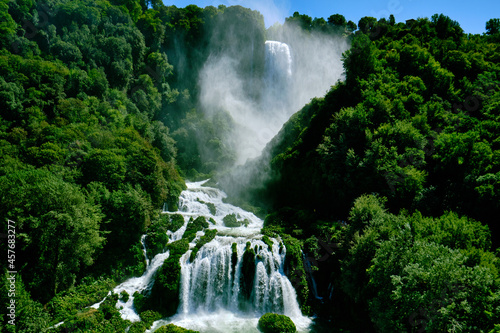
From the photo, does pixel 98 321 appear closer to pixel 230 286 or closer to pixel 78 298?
pixel 78 298

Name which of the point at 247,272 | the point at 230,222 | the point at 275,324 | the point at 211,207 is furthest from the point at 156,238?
the point at 275,324

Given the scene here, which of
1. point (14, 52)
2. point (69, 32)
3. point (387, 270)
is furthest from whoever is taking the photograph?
point (69, 32)

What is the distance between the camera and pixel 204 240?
2836 cm

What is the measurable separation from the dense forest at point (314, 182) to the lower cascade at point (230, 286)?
119cm

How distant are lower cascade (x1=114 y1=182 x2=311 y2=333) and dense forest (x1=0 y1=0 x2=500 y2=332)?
119 cm

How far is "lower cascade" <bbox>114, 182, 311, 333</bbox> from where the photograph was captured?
24.0m

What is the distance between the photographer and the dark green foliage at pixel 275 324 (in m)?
21.7

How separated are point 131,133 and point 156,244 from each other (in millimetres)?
17120

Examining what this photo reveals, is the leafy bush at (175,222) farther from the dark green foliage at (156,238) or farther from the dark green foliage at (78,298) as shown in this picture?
the dark green foliage at (78,298)

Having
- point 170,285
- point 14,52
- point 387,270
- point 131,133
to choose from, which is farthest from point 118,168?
point 14,52

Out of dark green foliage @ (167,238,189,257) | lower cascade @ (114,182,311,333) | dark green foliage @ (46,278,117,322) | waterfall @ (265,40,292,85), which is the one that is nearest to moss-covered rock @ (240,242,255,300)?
lower cascade @ (114,182,311,333)

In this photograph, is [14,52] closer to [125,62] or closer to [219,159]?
[125,62]

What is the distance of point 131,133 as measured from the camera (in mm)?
39281

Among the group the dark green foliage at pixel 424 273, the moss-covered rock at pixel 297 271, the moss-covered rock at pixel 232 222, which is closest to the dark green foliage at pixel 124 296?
the moss-covered rock at pixel 297 271
